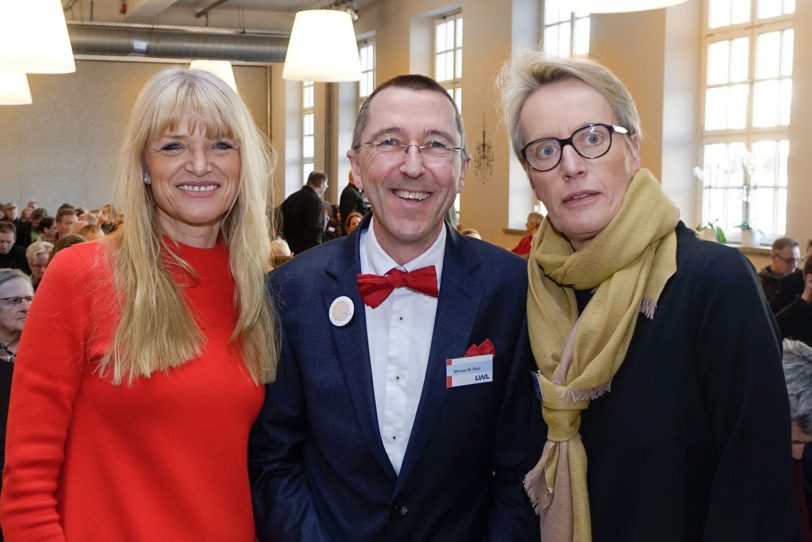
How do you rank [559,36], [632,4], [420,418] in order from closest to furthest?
[420,418] < [632,4] < [559,36]

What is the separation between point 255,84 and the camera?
1966 centimetres

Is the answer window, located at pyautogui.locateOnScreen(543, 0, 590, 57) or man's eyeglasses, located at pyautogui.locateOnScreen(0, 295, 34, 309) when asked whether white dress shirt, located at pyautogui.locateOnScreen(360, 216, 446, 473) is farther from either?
window, located at pyautogui.locateOnScreen(543, 0, 590, 57)

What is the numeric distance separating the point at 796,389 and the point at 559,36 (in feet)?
28.5

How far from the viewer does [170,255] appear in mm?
2008

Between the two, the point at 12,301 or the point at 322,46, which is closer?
the point at 12,301

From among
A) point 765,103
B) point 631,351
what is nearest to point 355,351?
point 631,351

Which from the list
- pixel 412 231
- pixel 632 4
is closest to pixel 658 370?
pixel 412 231

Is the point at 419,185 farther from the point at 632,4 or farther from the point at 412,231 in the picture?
the point at 632,4

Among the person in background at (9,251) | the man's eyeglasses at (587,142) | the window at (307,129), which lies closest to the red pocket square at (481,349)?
the man's eyeglasses at (587,142)

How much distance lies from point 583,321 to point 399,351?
0.40 metres

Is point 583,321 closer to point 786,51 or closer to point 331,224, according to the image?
point 786,51

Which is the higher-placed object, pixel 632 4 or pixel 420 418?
pixel 632 4

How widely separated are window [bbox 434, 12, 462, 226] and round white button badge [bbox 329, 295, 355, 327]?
10.3m

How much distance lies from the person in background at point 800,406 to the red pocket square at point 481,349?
92 centimetres
